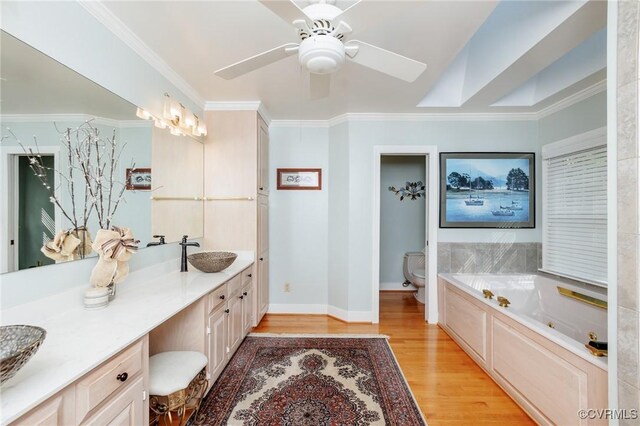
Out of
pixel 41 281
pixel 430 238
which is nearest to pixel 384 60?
pixel 41 281

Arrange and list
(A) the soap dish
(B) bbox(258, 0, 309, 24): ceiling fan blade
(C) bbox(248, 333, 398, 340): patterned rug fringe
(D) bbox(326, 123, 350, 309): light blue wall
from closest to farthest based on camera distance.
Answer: (B) bbox(258, 0, 309, 24): ceiling fan blade < (A) the soap dish < (C) bbox(248, 333, 398, 340): patterned rug fringe < (D) bbox(326, 123, 350, 309): light blue wall

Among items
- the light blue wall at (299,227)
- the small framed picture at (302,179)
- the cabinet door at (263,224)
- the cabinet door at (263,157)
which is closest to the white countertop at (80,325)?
the cabinet door at (263,224)

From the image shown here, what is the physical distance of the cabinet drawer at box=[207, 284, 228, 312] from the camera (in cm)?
189

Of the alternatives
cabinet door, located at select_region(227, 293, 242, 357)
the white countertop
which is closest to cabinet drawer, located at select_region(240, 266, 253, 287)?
cabinet door, located at select_region(227, 293, 242, 357)

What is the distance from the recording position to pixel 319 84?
1620mm

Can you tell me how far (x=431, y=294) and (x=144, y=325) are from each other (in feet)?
9.76

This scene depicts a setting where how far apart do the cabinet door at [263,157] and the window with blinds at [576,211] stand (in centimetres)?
319

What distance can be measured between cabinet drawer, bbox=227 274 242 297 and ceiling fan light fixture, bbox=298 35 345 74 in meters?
1.74

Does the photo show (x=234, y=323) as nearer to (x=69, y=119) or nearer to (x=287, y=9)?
(x=69, y=119)

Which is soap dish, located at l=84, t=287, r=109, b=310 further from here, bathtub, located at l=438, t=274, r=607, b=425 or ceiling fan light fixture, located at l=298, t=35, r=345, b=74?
bathtub, located at l=438, t=274, r=607, b=425

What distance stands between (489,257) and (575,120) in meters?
1.63

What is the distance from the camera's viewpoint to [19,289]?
1217mm

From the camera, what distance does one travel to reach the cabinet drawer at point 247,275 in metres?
2.60

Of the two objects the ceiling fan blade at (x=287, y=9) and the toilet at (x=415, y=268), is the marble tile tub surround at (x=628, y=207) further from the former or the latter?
the toilet at (x=415, y=268)
